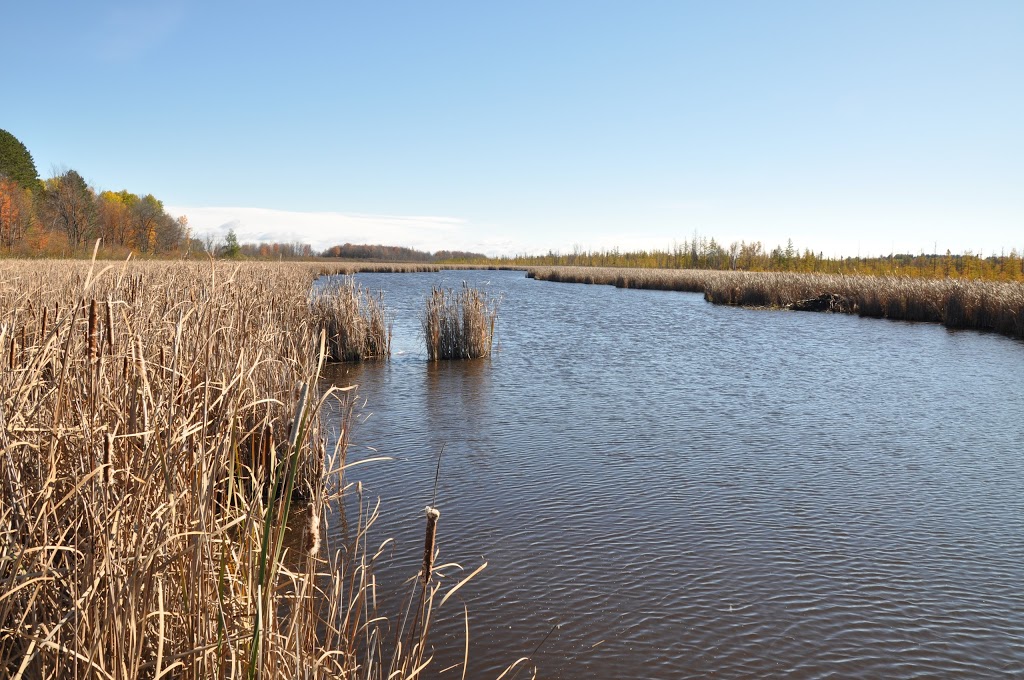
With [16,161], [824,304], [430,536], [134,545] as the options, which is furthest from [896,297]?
[16,161]

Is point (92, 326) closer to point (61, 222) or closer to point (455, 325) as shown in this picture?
point (455, 325)

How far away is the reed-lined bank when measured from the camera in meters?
16.6

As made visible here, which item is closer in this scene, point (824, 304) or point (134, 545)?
point (134, 545)

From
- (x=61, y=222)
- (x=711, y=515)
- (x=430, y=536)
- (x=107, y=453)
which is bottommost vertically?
(x=711, y=515)

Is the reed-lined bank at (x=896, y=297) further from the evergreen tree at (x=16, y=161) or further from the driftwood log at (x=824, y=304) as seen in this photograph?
the evergreen tree at (x=16, y=161)

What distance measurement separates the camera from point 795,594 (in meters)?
3.53

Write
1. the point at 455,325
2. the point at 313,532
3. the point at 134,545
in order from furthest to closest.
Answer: the point at 455,325 < the point at 134,545 < the point at 313,532

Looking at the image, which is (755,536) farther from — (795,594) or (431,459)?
(431,459)

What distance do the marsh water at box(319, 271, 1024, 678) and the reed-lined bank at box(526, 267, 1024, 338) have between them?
800 cm

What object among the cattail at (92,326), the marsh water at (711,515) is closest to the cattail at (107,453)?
the cattail at (92,326)

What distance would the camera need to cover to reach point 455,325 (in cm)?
1116

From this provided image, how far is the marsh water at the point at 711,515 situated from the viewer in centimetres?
309

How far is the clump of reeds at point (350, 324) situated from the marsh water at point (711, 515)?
936 millimetres

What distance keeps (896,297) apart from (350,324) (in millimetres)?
16290
